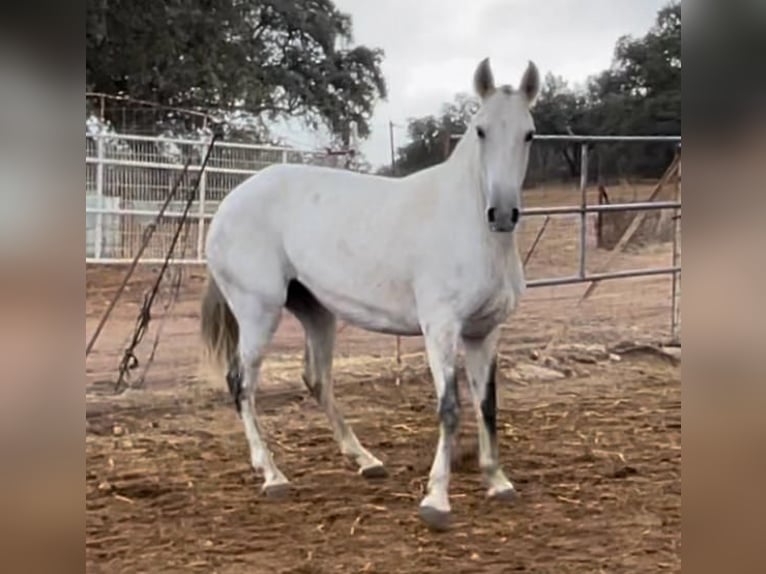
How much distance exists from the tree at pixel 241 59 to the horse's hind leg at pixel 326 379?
0.36 m

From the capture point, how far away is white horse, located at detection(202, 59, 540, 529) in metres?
1.75

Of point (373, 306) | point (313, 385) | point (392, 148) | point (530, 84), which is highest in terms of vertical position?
point (530, 84)

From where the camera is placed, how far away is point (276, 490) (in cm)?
179

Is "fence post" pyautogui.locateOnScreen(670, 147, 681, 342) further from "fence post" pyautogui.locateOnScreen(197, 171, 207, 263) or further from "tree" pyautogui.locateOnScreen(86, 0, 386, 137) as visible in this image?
"fence post" pyautogui.locateOnScreen(197, 171, 207, 263)

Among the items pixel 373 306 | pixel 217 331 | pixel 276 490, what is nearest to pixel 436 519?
pixel 276 490

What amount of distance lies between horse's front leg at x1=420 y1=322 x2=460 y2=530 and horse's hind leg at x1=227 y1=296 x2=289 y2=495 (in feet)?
0.90

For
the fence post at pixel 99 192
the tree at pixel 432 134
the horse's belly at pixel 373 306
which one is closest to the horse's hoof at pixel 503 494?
the horse's belly at pixel 373 306

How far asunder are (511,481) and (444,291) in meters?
0.38

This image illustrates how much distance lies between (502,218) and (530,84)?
0.82ft

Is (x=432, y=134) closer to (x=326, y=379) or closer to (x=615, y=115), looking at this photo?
(x=615, y=115)

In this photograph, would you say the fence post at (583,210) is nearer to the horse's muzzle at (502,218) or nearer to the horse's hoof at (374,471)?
the horse's muzzle at (502,218)

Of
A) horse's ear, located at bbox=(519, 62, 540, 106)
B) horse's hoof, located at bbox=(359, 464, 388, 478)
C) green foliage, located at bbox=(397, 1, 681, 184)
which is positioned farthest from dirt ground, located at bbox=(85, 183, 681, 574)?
horse's ear, located at bbox=(519, 62, 540, 106)

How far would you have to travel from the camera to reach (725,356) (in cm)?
176

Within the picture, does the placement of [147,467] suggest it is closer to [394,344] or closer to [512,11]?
[394,344]
